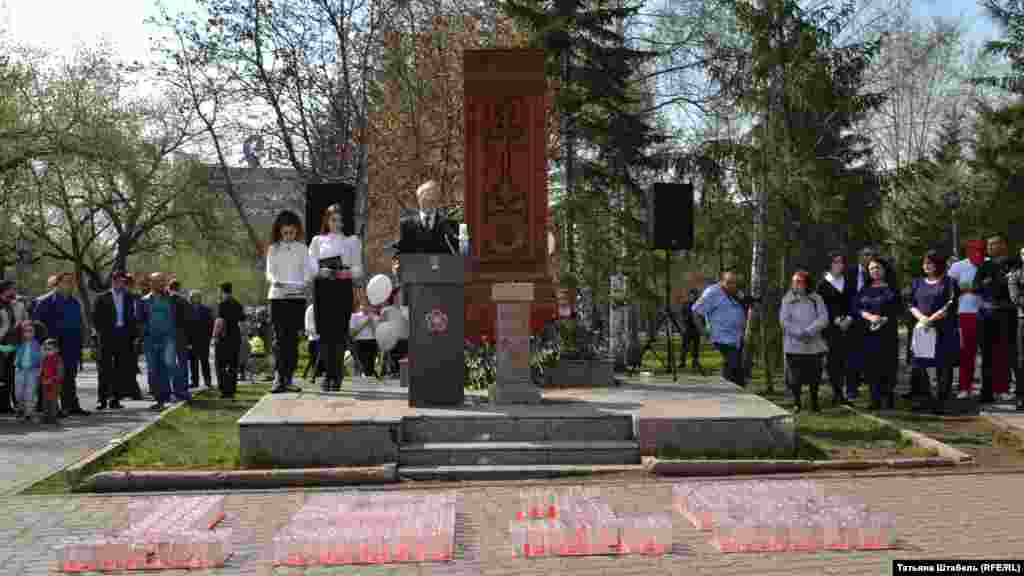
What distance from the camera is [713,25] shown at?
3250 centimetres

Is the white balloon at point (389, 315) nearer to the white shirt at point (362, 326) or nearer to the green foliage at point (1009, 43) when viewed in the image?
the white shirt at point (362, 326)

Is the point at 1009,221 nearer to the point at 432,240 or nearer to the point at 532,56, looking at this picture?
the point at 532,56

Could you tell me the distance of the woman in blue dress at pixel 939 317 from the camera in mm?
14656

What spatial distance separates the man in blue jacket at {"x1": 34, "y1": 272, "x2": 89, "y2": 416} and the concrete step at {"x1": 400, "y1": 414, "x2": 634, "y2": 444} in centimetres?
743

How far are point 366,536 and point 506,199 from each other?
9.29 meters

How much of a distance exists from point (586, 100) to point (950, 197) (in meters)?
22.0

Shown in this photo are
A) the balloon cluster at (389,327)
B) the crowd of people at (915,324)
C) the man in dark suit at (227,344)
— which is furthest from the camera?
the man in dark suit at (227,344)

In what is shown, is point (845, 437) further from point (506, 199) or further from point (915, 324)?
point (506, 199)

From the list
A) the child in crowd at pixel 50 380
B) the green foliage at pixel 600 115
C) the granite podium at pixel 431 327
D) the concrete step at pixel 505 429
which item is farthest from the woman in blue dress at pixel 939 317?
the child in crowd at pixel 50 380

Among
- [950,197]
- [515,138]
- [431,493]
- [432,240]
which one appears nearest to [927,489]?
[431,493]

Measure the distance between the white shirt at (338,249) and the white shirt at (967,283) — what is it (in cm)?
739

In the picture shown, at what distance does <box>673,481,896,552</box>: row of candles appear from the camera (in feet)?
23.4

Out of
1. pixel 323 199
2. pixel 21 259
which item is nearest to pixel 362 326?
pixel 323 199

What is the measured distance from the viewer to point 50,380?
15914 millimetres
